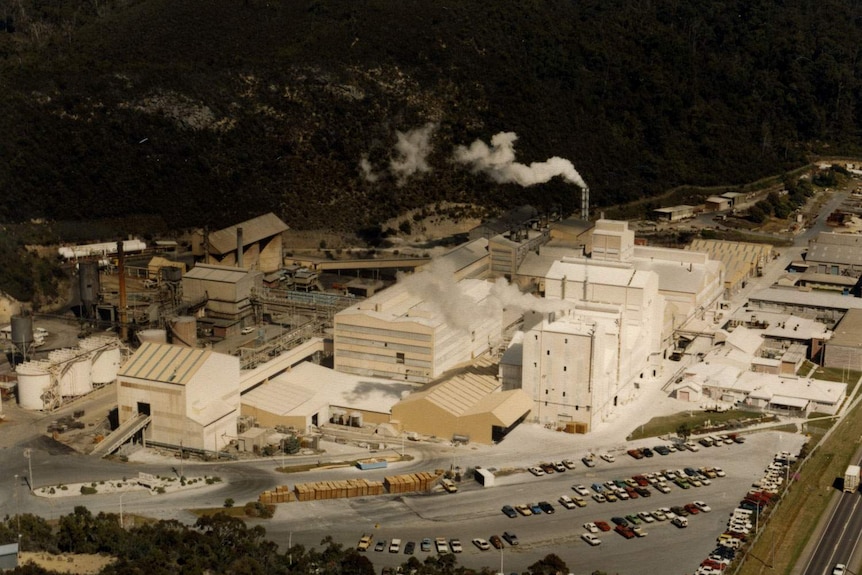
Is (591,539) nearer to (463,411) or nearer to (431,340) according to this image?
(463,411)

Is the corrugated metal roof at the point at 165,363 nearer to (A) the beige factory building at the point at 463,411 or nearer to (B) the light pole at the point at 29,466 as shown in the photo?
(B) the light pole at the point at 29,466

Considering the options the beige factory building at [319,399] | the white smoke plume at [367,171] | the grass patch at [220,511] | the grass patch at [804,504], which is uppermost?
the white smoke plume at [367,171]

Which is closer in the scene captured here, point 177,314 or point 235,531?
point 235,531

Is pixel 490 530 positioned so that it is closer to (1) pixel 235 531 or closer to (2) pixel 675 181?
(1) pixel 235 531

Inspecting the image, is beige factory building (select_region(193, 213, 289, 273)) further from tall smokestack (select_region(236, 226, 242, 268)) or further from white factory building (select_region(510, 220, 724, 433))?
white factory building (select_region(510, 220, 724, 433))

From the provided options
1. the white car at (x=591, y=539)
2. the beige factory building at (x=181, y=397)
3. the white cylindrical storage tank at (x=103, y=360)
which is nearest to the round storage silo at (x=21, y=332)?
the white cylindrical storage tank at (x=103, y=360)

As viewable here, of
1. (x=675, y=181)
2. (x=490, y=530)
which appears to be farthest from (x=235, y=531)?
(x=675, y=181)
